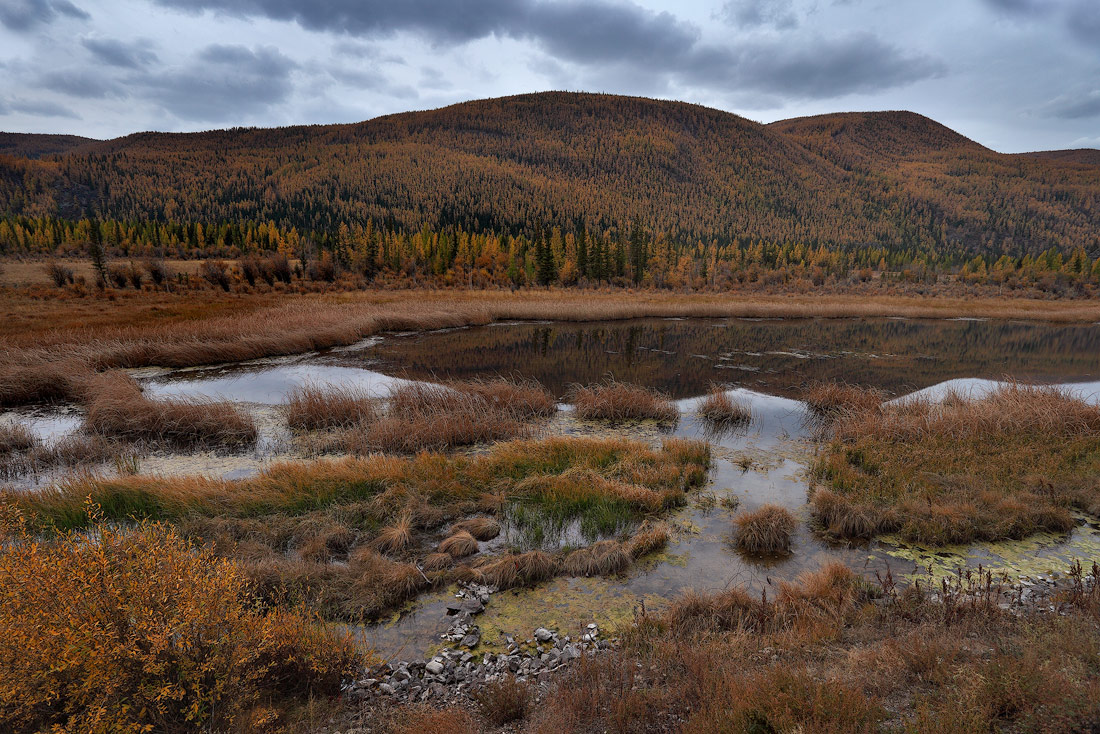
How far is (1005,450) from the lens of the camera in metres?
11.0

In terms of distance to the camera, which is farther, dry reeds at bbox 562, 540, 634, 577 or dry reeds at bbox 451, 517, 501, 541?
dry reeds at bbox 451, 517, 501, 541

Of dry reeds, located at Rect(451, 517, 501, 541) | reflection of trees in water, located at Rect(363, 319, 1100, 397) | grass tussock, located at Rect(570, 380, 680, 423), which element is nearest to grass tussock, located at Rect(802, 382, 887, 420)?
reflection of trees in water, located at Rect(363, 319, 1100, 397)

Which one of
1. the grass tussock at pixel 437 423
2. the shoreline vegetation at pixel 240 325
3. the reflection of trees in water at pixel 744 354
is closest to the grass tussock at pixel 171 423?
the shoreline vegetation at pixel 240 325

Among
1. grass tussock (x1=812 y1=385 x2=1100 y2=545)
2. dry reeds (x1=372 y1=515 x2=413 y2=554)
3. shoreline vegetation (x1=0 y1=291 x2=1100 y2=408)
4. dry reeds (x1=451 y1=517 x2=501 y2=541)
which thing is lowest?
dry reeds (x1=451 y1=517 x2=501 y2=541)

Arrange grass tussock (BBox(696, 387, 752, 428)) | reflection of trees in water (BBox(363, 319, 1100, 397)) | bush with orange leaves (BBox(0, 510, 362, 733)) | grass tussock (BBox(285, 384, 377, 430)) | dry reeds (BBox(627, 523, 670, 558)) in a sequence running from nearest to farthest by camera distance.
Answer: bush with orange leaves (BBox(0, 510, 362, 733))
dry reeds (BBox(627, 523, 670, 558))
grass tussock (BBox(285, 384, 377, 430))
grass tussock (BBox(696, 387, 752, 428))
reflection of trees in water (BBox(363, 319, 1100, 397))

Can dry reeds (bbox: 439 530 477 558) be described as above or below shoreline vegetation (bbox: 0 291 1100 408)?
below

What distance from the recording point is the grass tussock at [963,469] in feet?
26.7

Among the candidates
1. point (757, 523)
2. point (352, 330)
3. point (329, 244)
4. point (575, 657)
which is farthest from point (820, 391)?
point (329, 244)

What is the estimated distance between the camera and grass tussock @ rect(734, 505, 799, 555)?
7.66 meters

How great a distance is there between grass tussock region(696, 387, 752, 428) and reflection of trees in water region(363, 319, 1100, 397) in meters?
2.90

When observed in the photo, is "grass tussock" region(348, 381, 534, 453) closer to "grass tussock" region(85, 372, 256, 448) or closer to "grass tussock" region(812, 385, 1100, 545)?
"grass tussock" region(85, 372, 256, 448)

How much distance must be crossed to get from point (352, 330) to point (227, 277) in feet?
99.7

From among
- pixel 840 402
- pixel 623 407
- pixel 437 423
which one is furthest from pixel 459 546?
pixel 840 402

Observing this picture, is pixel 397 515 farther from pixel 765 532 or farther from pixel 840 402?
pixel 840 402
